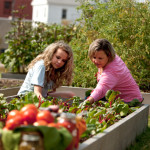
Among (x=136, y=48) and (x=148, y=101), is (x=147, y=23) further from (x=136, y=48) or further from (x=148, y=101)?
(x=148, y=101)

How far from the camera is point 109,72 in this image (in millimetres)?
4805

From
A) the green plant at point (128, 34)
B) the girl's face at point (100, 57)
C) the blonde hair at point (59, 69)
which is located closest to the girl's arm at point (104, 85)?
the girl's face at point (100, 57)

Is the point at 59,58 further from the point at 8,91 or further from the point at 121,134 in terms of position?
the point at 8,91

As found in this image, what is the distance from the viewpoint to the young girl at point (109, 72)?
472 centimetres

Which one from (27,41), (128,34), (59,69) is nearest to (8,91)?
(59,69)

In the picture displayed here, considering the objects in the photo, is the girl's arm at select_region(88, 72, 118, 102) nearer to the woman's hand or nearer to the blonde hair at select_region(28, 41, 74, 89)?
the woman's hand

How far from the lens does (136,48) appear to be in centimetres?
641

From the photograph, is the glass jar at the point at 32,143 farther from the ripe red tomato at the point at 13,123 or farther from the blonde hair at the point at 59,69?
the blonde hair at the point at 59,69

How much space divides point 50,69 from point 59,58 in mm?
200

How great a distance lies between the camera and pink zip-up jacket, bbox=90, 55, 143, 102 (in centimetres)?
467

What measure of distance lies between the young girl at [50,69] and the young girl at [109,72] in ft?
1.16

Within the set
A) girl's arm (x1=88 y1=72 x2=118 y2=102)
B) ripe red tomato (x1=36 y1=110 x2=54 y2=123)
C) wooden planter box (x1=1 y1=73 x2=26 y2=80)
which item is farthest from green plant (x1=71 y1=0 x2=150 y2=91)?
ripe red tomato (x1=36 y1=110 x2=54 y2=123)

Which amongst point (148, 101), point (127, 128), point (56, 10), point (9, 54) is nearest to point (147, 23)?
point (148, 101)

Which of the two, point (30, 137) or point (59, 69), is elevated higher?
point (59, 69)
